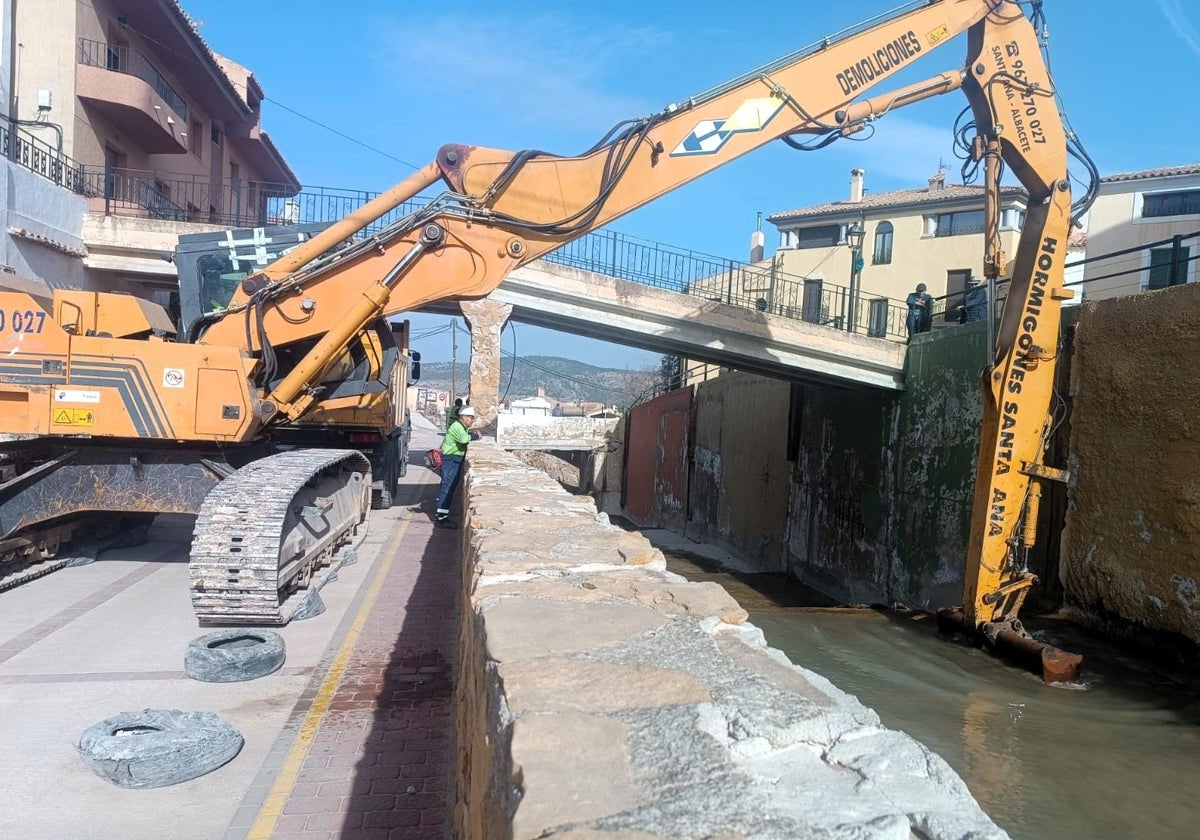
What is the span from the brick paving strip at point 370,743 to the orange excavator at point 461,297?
1302mm

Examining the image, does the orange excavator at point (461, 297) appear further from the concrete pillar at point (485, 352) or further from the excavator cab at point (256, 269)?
the concrete pillar at point (485, 352)

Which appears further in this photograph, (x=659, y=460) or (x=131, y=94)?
(x=659, y=460)

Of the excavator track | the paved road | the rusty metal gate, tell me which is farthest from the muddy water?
the rusty metal gate

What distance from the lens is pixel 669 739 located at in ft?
5.78

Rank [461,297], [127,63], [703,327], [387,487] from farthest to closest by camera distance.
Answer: [127,63], [387,487], [703,327], [461,297]

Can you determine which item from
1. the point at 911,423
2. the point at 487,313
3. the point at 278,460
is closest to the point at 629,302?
the point at 487,313

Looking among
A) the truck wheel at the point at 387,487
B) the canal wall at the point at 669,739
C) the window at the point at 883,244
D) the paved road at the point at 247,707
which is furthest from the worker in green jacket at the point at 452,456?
the window at the point at 883,244

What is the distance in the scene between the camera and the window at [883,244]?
35625mm

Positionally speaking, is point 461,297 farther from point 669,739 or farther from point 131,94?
point 131,94

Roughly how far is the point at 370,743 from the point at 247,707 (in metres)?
0.94

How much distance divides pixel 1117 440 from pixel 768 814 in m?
8.10

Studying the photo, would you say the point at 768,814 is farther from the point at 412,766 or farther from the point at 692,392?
the point at 692,392

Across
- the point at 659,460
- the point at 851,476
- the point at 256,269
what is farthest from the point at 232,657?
the point at 659,460

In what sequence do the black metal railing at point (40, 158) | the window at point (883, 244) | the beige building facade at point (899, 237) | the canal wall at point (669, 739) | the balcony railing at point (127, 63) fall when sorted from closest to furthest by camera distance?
the canal wall at point (669, 739), the black metal railing at point (40, 158), the balcony railing at point (127, 63), the beige building facade at point (899, 237), the window at point (883, 244)
